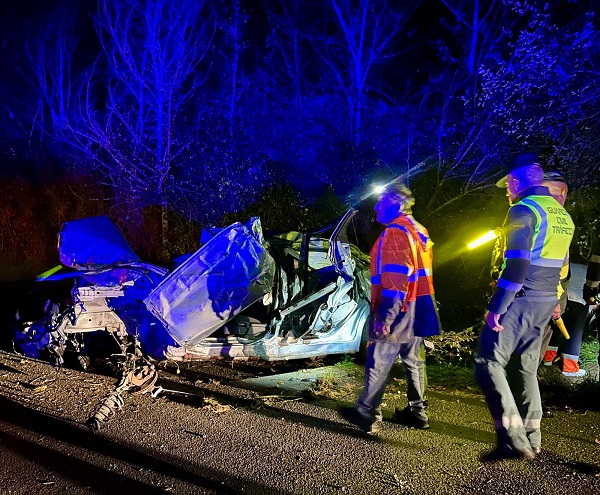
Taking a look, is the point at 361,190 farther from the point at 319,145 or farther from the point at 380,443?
the point at 380,443

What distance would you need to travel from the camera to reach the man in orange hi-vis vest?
3.34 m

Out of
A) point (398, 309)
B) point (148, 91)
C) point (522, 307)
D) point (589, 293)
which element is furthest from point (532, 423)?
point (148, 91)

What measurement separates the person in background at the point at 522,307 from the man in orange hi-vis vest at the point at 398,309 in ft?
1.64

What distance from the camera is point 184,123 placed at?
12.1m

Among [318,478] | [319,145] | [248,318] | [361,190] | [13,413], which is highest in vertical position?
[319,145]

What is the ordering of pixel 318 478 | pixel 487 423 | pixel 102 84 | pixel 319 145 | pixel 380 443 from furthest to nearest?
1. pixel 102 84
2. pixel 319 145
3. pixel 487 423
4. pixel 380 443
5. pixel 318 478

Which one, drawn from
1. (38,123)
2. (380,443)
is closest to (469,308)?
(380,443)

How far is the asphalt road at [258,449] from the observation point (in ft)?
9.32

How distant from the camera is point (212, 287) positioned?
4527mm

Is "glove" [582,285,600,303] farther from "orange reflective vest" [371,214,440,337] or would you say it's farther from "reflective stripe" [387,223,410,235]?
"reflective stripe" [387,223,410,235]

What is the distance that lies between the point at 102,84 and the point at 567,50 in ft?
42.3

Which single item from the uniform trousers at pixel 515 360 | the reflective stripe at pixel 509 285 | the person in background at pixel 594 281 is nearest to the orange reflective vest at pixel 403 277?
the uniform trousers at pixel 515 360

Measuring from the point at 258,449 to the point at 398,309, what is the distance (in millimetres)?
1357

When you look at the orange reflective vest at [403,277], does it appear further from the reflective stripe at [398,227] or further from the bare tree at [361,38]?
the bare tree at [361,38]
